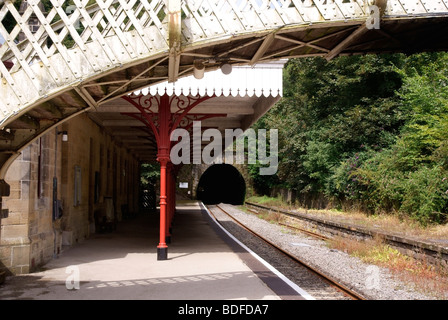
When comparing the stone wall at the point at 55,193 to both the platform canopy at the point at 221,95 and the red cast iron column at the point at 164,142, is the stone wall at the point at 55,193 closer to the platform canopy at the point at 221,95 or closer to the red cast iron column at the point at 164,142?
the platform canopy at the point at 221,95

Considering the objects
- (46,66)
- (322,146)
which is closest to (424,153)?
(322,146)

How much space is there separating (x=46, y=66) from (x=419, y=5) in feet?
13.5

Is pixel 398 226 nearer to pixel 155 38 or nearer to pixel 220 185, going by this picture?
pixel 155 38

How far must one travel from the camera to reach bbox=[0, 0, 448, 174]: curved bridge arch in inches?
179

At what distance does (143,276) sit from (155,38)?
465 centimetres

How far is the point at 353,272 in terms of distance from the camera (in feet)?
30.9

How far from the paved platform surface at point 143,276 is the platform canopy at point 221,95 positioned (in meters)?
2.83

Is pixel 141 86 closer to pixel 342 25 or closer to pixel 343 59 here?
pixel 342 25

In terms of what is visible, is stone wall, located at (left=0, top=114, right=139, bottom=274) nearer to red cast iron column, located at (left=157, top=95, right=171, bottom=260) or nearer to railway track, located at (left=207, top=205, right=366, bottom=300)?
red cast iron column, located at (left=157, top=95, right=171, bottom=260)

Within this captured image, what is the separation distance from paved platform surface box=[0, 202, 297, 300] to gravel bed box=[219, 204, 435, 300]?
5.37ft

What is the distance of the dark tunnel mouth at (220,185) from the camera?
2115 inches

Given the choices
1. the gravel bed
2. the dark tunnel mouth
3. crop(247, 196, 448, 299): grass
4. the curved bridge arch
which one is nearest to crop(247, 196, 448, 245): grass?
crop(247, 196, 448, 299): grass

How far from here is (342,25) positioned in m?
5.08

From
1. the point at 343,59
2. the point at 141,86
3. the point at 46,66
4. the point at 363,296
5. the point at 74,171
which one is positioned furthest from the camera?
the point at 343,59
